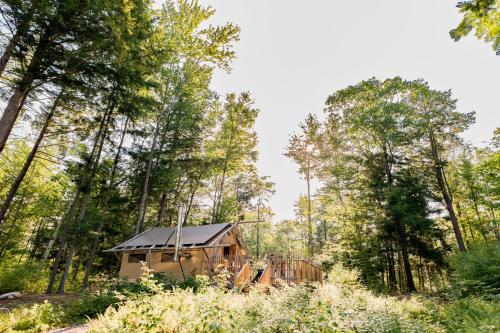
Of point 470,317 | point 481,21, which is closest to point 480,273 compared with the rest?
point 470,317

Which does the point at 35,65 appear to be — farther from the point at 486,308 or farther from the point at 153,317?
the point at 486,308

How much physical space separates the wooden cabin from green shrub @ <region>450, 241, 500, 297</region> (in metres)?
6.75

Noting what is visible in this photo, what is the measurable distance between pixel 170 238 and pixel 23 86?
30.0ft

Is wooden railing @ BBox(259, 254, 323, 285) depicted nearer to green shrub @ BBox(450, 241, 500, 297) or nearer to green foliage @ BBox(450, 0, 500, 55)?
green shrub @ BBox(450, 241, 500, 297)

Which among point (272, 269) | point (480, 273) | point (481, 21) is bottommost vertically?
point (272, 269)

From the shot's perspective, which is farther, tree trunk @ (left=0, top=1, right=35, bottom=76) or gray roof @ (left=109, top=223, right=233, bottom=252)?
gray roof @ (left=109, top=223, right=233, bottom=252)

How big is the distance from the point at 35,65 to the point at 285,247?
49309mm

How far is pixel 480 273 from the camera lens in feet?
30.7

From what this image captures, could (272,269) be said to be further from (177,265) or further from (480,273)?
(480,273)

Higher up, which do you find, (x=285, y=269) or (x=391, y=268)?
(x=391, y=268)

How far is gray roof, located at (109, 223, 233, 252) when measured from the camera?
12.7m

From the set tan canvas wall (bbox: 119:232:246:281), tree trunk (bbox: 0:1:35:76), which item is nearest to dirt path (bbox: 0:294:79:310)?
tan canvas wall (bbox: 119:232:246:281)

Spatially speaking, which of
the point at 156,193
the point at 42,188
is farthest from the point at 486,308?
the point at 42,188

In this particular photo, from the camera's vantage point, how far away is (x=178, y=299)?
5258mm
